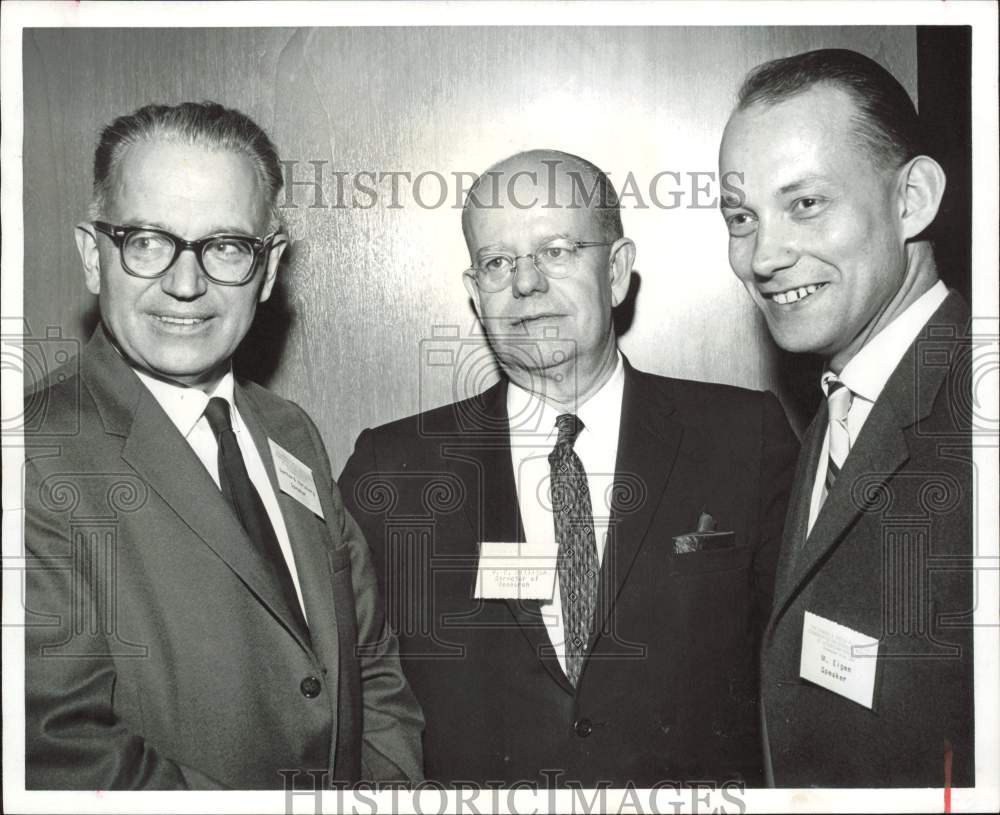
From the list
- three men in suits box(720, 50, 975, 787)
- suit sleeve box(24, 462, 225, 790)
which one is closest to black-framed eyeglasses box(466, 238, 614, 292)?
three men in suits box(720, 50, 975, 787)

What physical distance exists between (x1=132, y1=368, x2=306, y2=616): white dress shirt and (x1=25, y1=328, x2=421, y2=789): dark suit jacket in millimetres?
16

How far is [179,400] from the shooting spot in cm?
200

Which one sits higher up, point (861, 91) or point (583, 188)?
point (861, 91)

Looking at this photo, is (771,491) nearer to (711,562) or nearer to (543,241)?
(711,562)

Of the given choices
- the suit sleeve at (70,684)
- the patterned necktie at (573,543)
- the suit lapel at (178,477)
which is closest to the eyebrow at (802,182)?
the patterned necktie at (573,543)

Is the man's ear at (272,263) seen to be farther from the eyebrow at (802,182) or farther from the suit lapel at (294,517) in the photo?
the eyebrow at (802,182)

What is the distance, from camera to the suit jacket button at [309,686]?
77.8 inches

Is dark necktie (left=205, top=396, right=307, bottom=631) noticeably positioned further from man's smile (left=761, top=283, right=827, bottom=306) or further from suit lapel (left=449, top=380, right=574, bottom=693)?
man's smile (left=761, top=283, right=827, bottom=306)

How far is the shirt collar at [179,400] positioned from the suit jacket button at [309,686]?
0.51 m

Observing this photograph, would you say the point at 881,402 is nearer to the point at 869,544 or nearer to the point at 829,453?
the point at 829,453

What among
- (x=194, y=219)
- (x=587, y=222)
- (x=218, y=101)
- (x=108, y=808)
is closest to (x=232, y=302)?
(x=194, y=219)

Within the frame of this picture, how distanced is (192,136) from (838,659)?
1.58 meters

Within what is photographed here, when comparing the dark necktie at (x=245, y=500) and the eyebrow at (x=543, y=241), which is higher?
the eyebrow at (x=543, y=241)

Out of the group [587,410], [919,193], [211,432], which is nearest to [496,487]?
[587,410]
